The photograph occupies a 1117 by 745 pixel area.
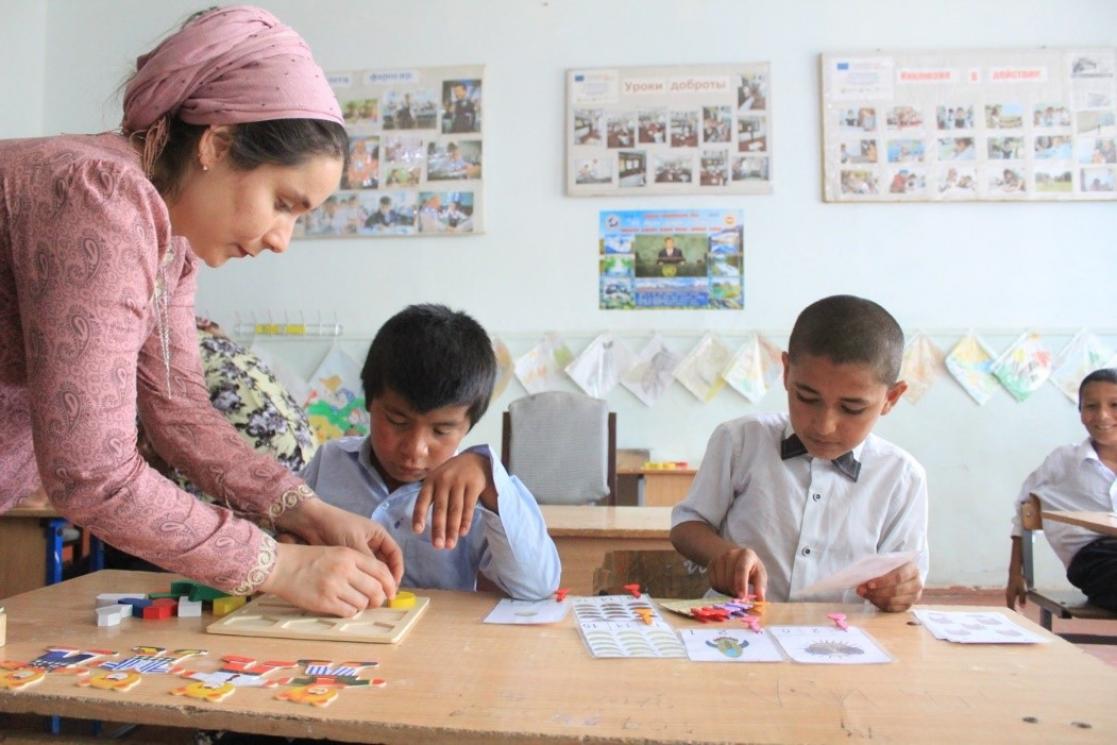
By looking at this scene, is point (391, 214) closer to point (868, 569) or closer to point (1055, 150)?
point (1055, 150)

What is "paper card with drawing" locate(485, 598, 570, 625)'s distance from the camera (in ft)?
3.80

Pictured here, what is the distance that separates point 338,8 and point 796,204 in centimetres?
263

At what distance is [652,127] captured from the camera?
4.25 metres

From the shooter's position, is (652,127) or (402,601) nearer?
(402,601)

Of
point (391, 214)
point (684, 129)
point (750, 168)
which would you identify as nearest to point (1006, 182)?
point (750, 168)

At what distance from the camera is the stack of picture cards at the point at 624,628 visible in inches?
39.8

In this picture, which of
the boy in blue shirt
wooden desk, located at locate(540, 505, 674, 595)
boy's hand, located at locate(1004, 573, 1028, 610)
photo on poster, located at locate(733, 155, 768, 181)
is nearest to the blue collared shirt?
the boy in blue shirt

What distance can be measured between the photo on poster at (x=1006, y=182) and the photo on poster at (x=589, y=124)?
1.93 metres

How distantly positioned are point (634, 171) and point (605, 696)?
145 inches

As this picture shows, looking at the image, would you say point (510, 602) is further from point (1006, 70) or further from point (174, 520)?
point (1006, 70)

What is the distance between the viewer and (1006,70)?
4137 millimetres

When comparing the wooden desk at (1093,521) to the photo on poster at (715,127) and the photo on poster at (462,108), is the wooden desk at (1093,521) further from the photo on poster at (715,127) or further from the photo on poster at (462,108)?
the photo on poster at (462,108)

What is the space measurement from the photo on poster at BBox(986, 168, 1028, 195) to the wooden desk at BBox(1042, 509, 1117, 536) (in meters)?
2.17

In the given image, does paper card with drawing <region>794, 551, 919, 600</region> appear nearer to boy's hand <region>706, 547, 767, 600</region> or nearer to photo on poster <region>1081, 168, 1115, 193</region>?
boy's hand <region>706, 547, 767, 600</region>
